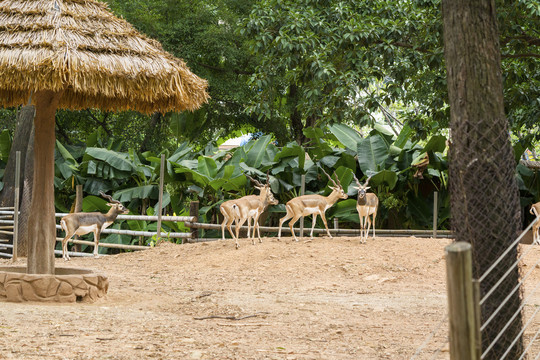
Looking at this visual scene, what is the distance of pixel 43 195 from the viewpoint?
8.11 m

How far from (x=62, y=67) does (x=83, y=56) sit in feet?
1.05

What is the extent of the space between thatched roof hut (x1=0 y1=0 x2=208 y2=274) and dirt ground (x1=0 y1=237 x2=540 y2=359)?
4.98 feet

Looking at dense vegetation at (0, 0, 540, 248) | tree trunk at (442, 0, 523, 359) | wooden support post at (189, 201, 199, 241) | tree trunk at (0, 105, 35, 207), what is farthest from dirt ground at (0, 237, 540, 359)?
tree trunk at (0, 105, 35, 207)

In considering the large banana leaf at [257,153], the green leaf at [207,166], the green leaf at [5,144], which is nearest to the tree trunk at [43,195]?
the green leaf at [207,166]

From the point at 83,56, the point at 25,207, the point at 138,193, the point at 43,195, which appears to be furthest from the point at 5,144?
the point at 83,56

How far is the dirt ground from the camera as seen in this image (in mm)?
5508

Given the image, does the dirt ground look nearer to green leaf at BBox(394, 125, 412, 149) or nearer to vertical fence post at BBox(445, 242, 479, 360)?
vertical fence post at BBox(445, 242, 479, 360)

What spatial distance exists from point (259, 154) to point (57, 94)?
7.38m

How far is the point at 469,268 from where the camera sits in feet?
9.59

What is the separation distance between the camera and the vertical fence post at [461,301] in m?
2.91

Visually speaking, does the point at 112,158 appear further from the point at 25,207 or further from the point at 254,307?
the point at 254,307

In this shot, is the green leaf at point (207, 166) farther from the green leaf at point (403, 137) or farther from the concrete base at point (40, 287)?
the concrete base at point (40, 287)

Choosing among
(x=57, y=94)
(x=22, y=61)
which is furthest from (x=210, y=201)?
(x=22, y=61)

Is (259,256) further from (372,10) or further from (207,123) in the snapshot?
(207,123)
